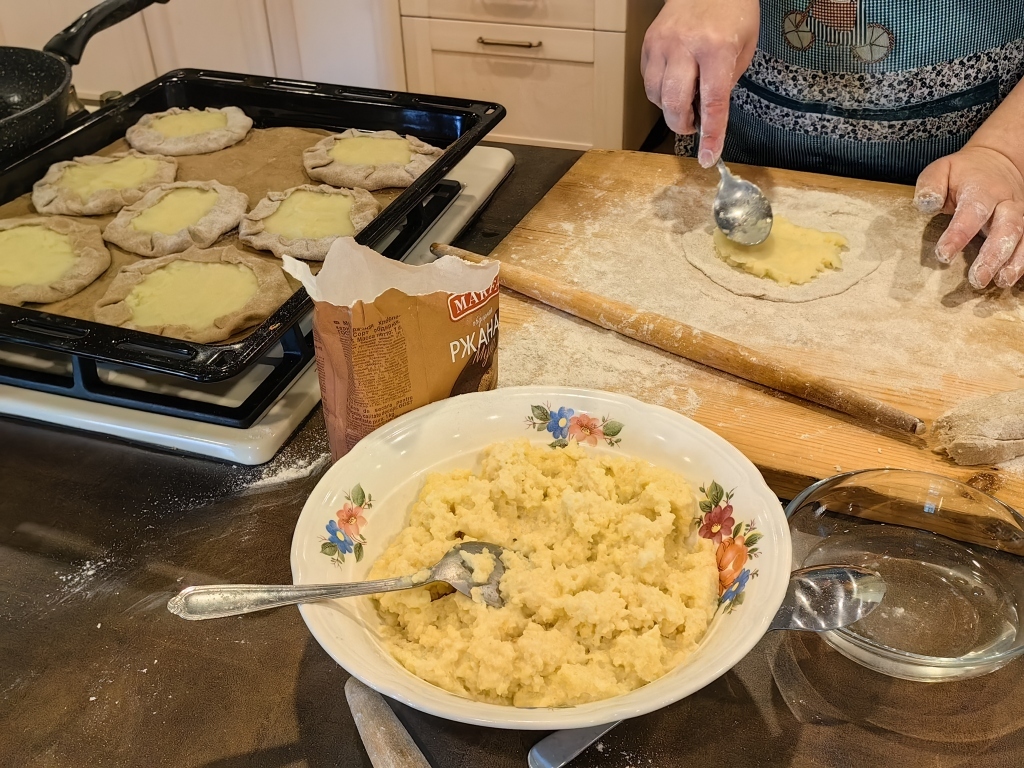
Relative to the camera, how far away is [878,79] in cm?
146

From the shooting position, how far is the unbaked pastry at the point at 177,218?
1.46 meters

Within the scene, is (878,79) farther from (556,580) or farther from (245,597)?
(245,597)

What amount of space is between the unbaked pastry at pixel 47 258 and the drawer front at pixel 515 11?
5.47 feet

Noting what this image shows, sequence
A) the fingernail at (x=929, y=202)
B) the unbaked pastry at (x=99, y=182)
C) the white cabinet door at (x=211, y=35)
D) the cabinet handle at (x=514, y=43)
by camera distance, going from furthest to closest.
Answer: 1. the white cabinet door at (x=211, y=35)
2. the cabinet handle at (x=514, y=43)
3. the unbaked pastry at (x=99, y=182)
4. the fingernail at (x=929, y=202)

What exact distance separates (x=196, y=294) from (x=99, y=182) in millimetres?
499

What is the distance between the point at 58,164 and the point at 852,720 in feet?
5.53

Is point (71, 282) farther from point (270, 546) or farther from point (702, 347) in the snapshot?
point (702, 347)

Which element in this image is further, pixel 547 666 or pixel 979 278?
pixel 979 278

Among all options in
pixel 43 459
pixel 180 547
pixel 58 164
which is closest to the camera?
pixel 180 547

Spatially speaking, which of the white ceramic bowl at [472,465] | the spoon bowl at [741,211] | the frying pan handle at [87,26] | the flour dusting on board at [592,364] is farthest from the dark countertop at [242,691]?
the frying pan handle at [87,26]

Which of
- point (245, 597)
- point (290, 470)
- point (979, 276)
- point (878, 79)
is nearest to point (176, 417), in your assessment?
point (290, 470)

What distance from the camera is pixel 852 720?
27.6 inches

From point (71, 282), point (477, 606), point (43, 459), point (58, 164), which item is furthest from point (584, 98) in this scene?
point (477, 606)

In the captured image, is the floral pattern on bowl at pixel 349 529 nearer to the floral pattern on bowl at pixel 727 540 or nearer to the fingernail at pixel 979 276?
the floral pattern on bowl at pixel 727 540
